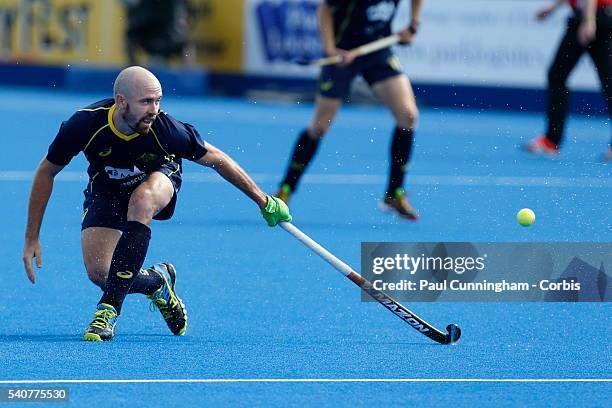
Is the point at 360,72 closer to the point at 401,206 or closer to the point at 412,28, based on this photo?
the point at 412,28

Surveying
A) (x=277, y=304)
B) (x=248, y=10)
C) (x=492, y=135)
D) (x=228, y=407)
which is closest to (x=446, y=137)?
(x=492, y=135)

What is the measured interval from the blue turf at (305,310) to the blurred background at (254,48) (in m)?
5.33

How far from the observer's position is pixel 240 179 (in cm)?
534

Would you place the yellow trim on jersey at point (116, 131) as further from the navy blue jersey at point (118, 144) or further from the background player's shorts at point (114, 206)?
the background player's shorts at point (114, 206)

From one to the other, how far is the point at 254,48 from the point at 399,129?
11044mm

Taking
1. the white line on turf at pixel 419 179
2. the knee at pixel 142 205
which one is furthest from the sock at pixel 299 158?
the knee at pixel 142 205

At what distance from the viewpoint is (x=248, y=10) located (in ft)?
64.4

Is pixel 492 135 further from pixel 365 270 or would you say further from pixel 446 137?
pixel 365 270

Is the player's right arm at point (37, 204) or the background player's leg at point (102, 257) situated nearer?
the player's right arm at point (37, 204)

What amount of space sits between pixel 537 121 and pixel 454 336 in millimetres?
12537

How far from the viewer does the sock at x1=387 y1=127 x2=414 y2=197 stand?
880 centimetres

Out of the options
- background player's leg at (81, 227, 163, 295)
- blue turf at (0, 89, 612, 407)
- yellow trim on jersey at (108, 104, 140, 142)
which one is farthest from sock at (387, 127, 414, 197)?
yellow trim on jersey at (108, 104, 140, 142)

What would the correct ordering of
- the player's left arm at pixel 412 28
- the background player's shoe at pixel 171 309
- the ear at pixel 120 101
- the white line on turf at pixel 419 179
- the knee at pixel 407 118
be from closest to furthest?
1. the ear at pixel 120 101
2. the background player's shoe at pixel 171 309
3. the knee at pixel 407 118
4. the player's left arm at pixel 412 28
5. the white line on turf at pixel 419 179

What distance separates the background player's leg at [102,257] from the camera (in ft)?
18.0
